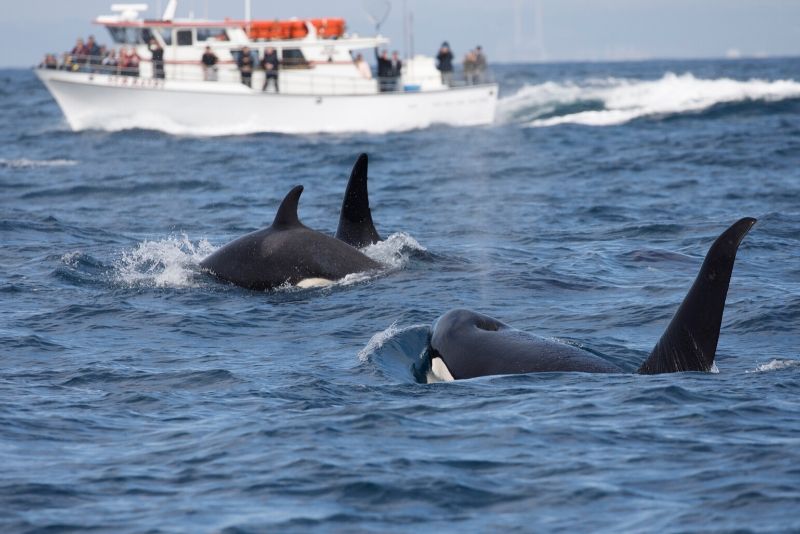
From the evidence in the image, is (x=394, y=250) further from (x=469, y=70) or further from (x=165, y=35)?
(x=469, y=70)

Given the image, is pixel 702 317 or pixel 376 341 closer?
pixel 702 317

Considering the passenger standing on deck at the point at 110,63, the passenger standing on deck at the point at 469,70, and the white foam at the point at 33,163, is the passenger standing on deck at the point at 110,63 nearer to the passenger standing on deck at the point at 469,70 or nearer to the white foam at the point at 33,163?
the white foam at the point at 33,163

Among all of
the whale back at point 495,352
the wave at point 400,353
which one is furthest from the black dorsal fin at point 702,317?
the wave at point 400,353

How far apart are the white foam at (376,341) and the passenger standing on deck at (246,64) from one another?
102ft

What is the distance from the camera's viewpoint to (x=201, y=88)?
4216 centimetres

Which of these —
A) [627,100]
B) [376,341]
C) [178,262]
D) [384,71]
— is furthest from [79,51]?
[376,341]

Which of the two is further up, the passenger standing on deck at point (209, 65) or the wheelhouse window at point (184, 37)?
the wheelhouse window at point (184, 37)

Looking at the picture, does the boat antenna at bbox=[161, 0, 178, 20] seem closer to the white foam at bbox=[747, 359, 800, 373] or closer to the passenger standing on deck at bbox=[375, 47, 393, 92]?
the passenger standing on deck at bbox=[375, 47, 393, 92]

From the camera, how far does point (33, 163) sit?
33.0 m

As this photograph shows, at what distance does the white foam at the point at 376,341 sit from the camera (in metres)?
10.9

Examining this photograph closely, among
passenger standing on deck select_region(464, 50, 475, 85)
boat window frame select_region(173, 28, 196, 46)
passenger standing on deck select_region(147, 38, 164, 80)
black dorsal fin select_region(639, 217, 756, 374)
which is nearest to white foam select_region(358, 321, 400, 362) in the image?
black dorsal fin select_region(639, 217, 756, 374)

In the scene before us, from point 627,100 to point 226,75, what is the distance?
79.0 feet

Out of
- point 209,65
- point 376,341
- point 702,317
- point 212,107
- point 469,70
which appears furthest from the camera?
point 469,70

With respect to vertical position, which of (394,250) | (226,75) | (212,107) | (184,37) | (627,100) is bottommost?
(394,250)
